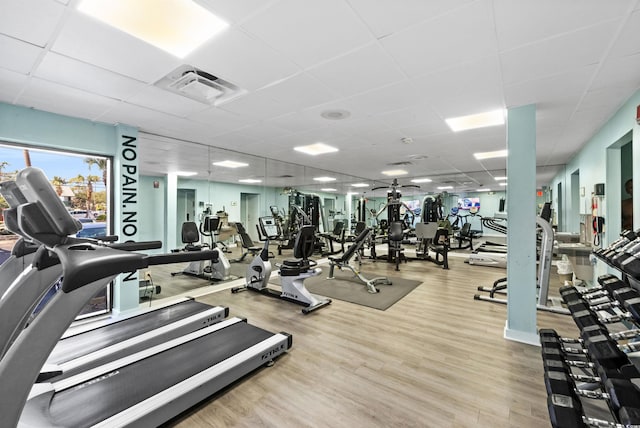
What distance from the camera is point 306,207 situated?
8.33 meters

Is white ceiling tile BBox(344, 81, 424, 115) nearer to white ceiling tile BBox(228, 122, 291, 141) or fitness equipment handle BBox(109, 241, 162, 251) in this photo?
white ceiling tile BBox(228, 122, 291, 141)

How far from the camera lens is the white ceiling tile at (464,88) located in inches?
91.0

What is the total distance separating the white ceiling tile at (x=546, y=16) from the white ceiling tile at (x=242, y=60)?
1455mm

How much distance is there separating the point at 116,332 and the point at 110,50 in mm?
2461

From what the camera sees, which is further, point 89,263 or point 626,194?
point 626,194

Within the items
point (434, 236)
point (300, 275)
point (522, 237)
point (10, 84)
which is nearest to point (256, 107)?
point (10, 84)

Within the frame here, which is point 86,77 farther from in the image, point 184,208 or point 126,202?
point 184,208

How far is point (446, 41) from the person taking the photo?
1918 millimetres

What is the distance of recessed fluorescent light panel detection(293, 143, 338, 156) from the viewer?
5007 mm

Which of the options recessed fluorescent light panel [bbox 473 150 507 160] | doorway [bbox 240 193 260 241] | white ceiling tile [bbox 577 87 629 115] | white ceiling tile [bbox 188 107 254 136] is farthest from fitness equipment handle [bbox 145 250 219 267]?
recessed fluorescent light panel [bbox 473 150 507 160]

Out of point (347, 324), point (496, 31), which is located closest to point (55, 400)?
point (347, 324)

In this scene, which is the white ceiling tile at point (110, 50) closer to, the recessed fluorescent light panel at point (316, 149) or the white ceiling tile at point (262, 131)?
the white ceiling tile at point (262, 131)

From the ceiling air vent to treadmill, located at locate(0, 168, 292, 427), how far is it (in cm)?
173

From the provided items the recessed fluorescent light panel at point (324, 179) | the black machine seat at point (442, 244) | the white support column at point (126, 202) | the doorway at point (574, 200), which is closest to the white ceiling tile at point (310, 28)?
the white support column at point (126, 202)
